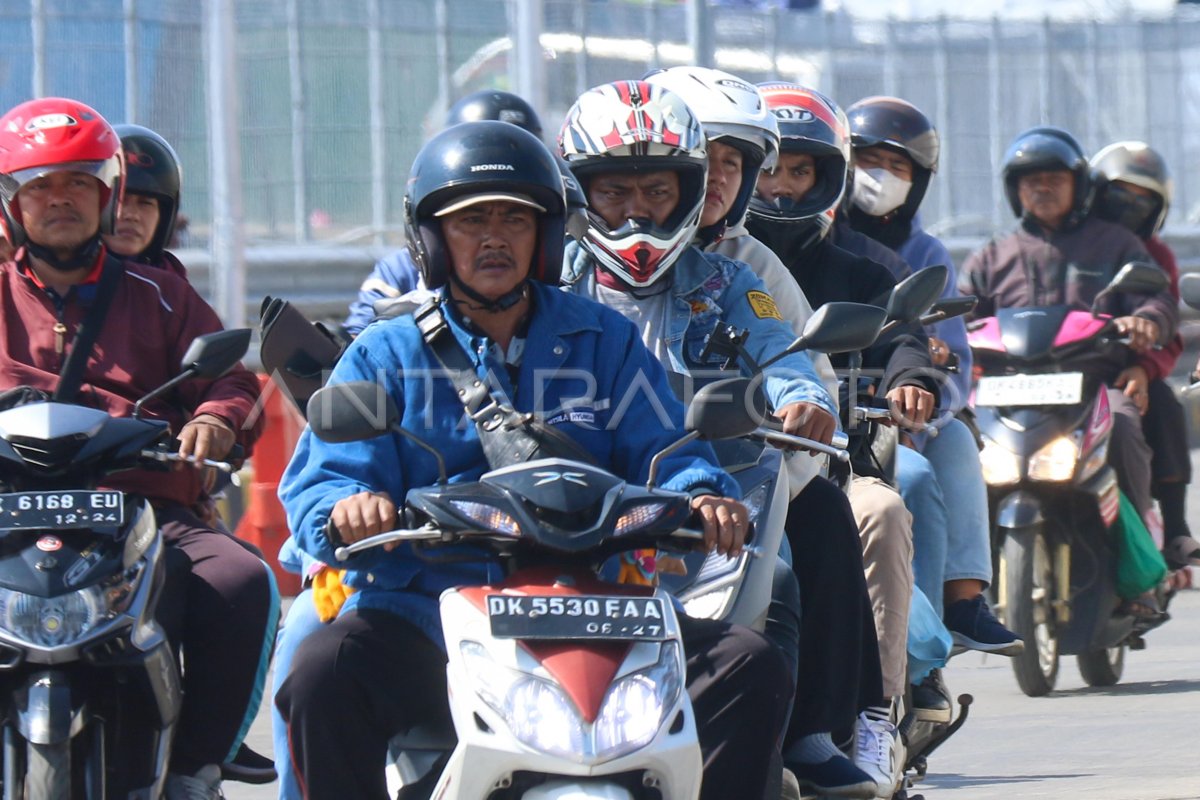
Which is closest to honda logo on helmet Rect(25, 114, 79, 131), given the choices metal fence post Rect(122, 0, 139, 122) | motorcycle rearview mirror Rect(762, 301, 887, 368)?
motorcycle rearview mirror Rect(762, 301, 887, 368)

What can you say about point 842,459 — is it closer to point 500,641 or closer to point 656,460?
point 656,460

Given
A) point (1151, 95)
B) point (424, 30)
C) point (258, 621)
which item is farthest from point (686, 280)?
point (1151, 95)

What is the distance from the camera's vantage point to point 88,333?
19.9ft

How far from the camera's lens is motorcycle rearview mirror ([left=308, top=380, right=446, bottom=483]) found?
15.3ft

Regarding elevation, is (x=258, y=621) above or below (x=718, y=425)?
below

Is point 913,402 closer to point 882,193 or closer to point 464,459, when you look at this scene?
point 882,193

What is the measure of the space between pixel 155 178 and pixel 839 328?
2741 millimetres

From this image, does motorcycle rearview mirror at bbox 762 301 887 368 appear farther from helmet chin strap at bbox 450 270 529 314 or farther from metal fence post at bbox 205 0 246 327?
metal fence post at bbox 205 0 246 327

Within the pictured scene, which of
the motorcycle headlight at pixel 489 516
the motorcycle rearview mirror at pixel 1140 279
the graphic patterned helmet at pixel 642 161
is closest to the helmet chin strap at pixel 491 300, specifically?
the motorcycle headlight at pixel 489 516

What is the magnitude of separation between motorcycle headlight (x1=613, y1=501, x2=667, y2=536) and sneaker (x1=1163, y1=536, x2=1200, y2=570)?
23.0 ft

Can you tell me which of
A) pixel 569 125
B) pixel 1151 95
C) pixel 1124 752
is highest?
pixel 1151 95

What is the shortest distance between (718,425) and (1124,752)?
4073mm

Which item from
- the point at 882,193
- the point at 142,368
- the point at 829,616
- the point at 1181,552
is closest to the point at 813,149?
the point at 882,193

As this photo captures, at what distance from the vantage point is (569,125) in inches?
248
